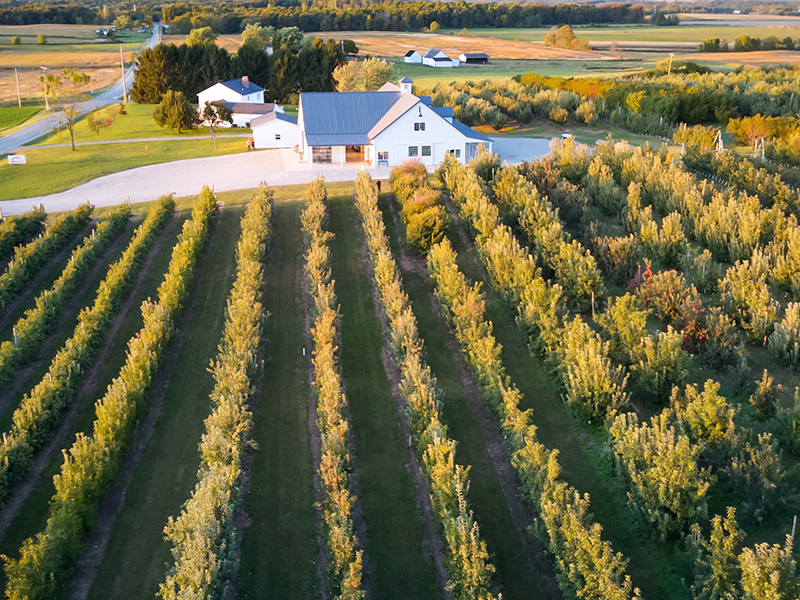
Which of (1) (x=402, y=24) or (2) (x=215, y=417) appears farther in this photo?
(1) (x=402, y=24)

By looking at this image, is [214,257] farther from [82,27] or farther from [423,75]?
[82,27]

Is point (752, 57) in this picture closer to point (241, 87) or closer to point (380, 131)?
point (241, 87)

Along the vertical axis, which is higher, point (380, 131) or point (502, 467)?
point (380, 131)

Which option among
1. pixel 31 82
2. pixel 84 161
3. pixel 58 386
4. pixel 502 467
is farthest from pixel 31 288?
pixel 31 82

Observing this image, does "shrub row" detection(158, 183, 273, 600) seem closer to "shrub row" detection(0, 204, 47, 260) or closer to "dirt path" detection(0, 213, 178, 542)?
"dirt path" detection(0, 213, 178, 542)

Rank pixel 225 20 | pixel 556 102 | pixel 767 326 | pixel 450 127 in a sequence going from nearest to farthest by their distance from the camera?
pixel 767 326
pixel 450 127
pixel 556 102
pixel 225 20

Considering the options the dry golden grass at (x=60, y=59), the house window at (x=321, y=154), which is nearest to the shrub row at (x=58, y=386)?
the house window at (x=321, y=154)

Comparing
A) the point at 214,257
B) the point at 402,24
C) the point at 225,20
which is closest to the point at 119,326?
the point at 214,257
